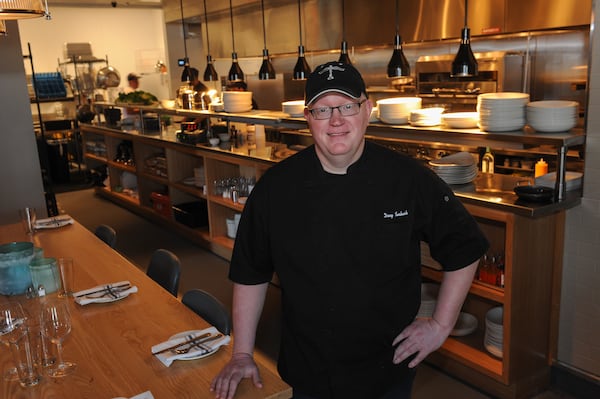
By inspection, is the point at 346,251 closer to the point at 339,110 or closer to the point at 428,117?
the point at 339,110

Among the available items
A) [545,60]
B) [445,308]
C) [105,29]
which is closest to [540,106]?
[445,308]

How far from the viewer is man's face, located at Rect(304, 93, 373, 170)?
1572mm

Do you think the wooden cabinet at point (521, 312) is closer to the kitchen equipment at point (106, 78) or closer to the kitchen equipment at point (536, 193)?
the kitchen equipment at point (536, 193)

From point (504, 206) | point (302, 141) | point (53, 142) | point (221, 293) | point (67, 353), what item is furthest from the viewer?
point (53, 142)

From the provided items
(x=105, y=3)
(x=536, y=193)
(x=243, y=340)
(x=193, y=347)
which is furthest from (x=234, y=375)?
(x=105, y=3)

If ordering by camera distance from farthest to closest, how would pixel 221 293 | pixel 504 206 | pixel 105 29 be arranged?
pixel 105 29
pixel 221 293
pixel 504 206

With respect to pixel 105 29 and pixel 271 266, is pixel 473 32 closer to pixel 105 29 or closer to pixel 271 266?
pixel 271 266

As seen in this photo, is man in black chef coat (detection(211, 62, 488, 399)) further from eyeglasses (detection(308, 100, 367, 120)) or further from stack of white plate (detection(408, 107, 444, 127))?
stack of white plate (detection(408, 107, 444, 127))

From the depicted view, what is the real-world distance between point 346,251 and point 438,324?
1.23ft

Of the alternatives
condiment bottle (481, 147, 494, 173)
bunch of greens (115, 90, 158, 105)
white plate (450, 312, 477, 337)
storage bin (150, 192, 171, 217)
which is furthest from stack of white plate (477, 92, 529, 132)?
bunch of greens (115, 90, 158, 105)

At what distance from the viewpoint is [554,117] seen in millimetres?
2801

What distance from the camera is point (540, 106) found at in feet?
9.35

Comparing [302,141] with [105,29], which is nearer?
[302,141]

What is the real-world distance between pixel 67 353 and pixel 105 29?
1087 cm
